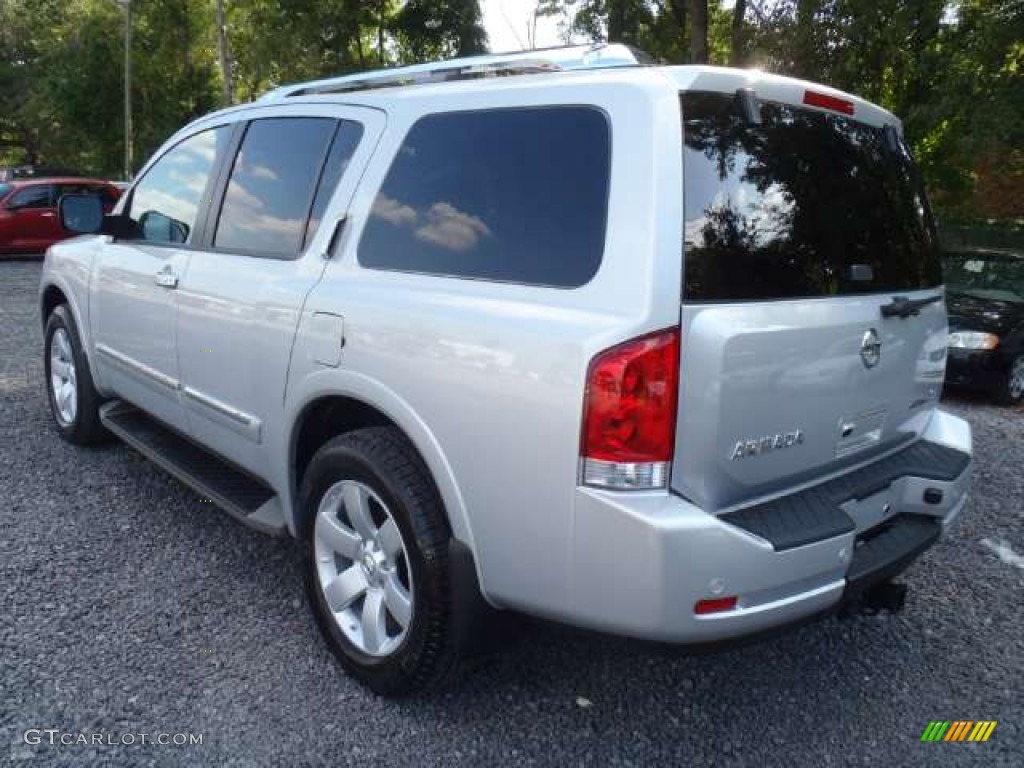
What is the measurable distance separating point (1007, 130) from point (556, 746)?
493 inches

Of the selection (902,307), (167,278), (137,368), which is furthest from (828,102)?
(137,368)

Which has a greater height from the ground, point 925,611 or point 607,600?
point 607,600

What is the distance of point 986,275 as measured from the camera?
8.41 metres

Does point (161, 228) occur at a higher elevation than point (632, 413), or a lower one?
higher

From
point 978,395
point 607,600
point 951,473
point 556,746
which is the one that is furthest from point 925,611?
point 978,395

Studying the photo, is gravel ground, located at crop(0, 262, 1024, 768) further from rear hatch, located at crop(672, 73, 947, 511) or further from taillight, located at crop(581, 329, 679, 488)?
rear hatch, located at crop(672, 73, 947, 511)

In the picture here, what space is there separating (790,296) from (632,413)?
2.00 ft

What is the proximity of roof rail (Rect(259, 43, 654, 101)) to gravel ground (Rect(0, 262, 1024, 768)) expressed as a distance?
1.61 meters

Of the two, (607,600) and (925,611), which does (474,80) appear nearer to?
(607,600)

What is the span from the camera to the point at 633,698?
2660mm

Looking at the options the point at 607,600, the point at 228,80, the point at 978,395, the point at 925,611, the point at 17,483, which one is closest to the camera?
the point at 607,600

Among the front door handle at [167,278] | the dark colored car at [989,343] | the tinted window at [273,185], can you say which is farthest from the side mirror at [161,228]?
the dark colored car at [989,343]

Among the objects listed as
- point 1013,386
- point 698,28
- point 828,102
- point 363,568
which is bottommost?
point 1013,386

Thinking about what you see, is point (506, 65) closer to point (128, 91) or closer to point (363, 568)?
point (363, 568)
